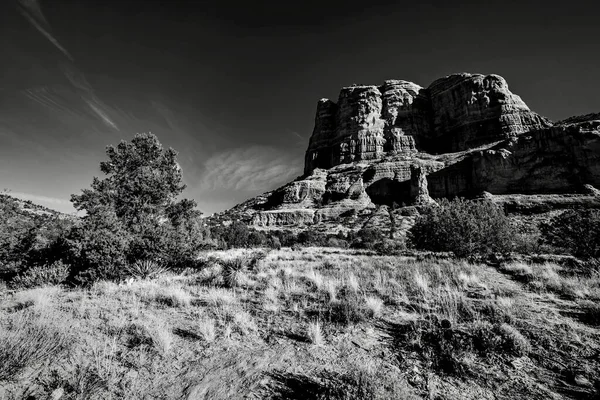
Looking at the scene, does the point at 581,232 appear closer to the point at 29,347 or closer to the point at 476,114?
the point at 29,347

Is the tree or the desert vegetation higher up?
the tree

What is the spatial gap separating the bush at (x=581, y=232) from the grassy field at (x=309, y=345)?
8.70 meters

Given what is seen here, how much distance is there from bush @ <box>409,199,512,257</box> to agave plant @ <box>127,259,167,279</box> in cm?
1688

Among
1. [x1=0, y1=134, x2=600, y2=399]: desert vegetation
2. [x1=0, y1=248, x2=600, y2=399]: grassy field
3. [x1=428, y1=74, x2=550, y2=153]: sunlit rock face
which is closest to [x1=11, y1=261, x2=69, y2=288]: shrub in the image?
[x1=0, y1=134, x2=600, y2=399]: desert vegetation

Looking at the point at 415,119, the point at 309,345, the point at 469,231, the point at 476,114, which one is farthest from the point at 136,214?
the point at 415,119

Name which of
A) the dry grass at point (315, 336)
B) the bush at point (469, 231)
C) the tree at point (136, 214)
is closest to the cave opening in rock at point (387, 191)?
the bush at point (469, 231)

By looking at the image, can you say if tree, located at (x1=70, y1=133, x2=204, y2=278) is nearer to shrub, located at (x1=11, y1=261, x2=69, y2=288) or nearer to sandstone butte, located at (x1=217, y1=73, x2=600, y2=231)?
shrub, located at (x1=11, y1=261, x2=69, y2=288)

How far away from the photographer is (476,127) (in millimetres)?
84688

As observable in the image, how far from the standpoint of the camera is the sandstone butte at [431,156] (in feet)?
195

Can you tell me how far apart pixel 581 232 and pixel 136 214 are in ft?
76.3

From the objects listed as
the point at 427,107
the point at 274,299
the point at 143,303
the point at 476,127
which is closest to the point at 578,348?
the point at 274,299

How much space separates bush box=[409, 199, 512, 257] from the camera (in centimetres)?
1548

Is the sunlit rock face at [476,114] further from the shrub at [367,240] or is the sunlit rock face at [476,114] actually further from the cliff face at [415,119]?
the shrub at [367,240]

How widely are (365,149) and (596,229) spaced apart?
284 feet
